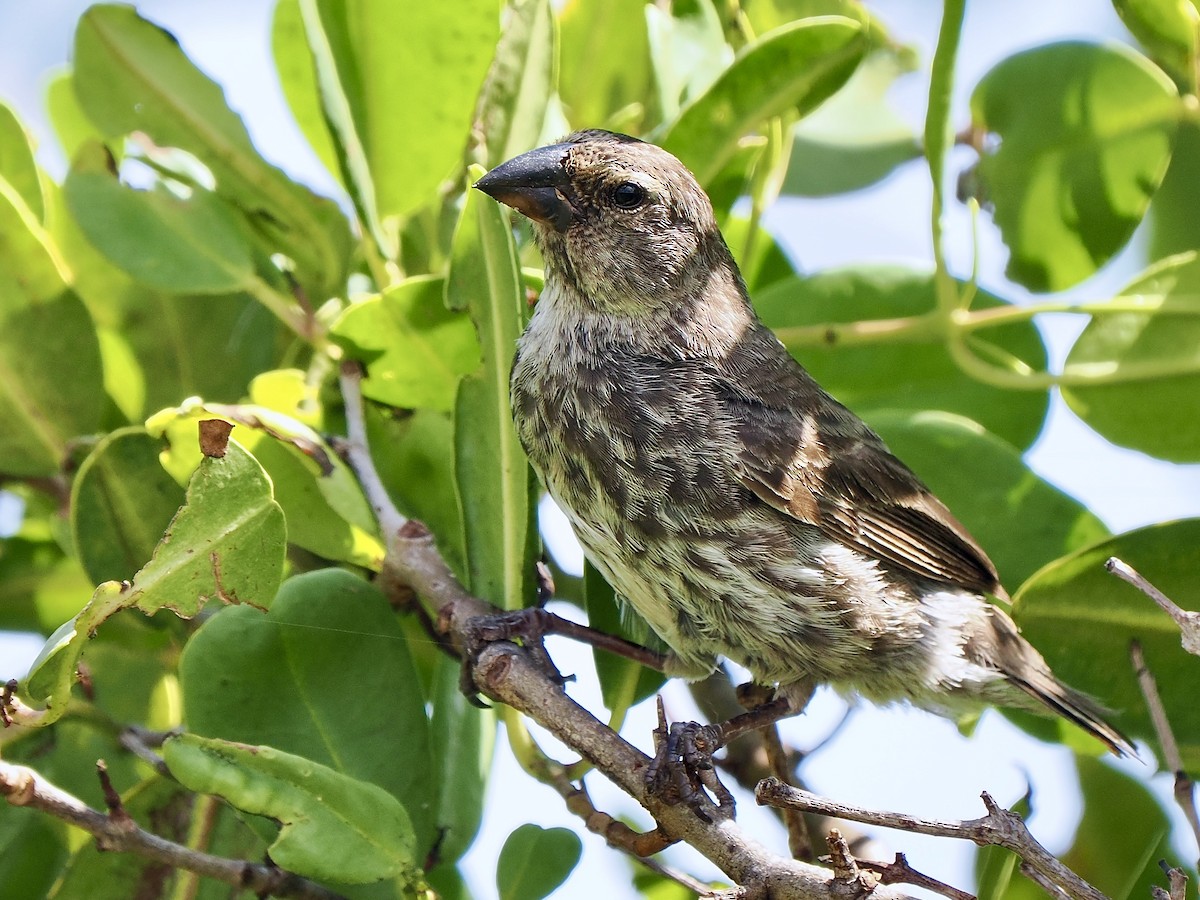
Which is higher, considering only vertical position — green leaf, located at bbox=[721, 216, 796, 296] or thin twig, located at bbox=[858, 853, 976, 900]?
green leaf, located at bbox=[721, 216, 796, 296]

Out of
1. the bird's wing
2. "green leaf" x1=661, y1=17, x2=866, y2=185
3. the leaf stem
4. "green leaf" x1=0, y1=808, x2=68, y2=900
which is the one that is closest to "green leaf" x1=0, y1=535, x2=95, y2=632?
"green leaf" x1=0, y1=808, x2=68, y2=900

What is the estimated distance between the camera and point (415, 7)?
2.35 metres

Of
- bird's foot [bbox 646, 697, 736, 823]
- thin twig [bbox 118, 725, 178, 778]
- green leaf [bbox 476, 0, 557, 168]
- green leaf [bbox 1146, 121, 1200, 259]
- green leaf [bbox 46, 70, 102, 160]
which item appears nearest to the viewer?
bird's foot [bbox 646, 697, 736, 823]

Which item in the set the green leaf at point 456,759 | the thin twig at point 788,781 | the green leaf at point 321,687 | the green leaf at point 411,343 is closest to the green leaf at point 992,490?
the thin twig at point 788,781

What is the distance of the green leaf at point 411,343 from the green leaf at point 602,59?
2.34ft

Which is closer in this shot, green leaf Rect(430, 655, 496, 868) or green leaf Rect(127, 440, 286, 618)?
green leaf Rect(127, 440, 286, 618)

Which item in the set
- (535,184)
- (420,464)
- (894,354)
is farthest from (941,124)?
(420,464)

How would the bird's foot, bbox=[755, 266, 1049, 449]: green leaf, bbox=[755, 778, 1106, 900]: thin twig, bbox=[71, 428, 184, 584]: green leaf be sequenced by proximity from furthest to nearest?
1. bbox=[755, 266, 1049, 449]: green leaf
2. bbox=[71, 428, 184, 584]: green leaf
3. the bird's foot
4. bbox=[755, 778, 1106, 900]: thin twig

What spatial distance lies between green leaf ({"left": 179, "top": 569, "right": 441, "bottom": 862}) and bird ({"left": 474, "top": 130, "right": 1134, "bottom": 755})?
587 millimetres

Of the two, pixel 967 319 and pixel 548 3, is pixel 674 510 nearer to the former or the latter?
pixel 967 319

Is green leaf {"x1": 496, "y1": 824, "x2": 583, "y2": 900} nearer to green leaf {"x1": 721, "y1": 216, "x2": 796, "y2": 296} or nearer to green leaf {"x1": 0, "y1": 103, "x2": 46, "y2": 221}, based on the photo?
green leaf {"x1": 721, "y1": 216, "x2": 796, "y2": 296}

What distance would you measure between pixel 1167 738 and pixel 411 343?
1.51m

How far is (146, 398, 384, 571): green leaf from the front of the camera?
2158 millimetres

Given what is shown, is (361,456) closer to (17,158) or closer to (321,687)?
(321,687)
